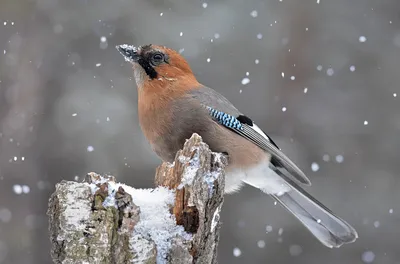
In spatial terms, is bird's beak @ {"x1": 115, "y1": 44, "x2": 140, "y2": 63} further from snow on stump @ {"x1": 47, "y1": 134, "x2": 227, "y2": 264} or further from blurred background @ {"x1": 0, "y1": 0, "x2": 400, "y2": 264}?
blurred background @ {"x1": 0, "y1": 0, "x2": 400, "y2": 264}

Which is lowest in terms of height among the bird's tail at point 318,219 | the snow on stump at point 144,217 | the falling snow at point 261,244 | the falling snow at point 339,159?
the snow on stump at point 144,217

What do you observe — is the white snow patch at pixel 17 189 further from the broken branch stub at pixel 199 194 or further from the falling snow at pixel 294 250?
the broken branch stub at pixel 199 194

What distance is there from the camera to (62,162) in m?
8.01

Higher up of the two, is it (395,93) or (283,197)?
(395,93)

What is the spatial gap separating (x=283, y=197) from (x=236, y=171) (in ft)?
1.81

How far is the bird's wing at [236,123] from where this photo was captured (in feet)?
12.5

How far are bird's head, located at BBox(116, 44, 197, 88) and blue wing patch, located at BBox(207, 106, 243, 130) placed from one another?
0.27m

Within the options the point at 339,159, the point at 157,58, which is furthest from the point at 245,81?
the point at 157,58

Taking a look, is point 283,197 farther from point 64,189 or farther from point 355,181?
point 355,181

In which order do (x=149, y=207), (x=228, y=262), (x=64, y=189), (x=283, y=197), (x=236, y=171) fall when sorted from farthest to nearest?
(x=228, y=262) → (x=283, y=197) → (x=236, y=171) → (x=149, y=207) → (x=64, y=189)

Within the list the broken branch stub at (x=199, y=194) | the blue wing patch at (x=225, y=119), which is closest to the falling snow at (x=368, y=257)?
the blue wing patch at (x=225, y=119)

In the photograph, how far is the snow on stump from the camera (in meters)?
2.27

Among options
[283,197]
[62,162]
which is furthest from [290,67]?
[283,197]

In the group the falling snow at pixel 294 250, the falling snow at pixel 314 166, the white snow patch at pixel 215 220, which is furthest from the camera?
the falling snow at pixel 314 166
